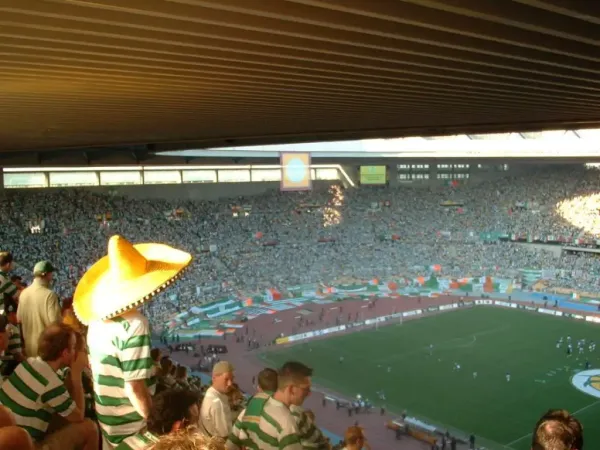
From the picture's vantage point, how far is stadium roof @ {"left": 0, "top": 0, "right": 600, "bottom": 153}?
12.7 ft

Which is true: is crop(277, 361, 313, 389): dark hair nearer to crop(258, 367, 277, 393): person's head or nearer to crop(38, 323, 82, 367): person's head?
crop(258, 367, 277, 393): person's head

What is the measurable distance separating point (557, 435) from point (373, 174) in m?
45.2

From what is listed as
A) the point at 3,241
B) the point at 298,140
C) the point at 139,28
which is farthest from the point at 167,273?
the point at 3,241

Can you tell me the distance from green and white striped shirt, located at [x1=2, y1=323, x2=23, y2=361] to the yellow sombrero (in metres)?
2.32

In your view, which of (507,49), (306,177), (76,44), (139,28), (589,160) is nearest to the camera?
(139,28)

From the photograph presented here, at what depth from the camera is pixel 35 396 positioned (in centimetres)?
341

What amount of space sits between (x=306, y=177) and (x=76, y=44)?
33579 millimetres

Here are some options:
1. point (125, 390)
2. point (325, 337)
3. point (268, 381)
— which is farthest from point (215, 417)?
point (325, 337)

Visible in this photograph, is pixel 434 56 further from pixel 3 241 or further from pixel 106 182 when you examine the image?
pixel 106 182

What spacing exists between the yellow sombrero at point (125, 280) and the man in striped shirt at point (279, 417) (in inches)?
36.6

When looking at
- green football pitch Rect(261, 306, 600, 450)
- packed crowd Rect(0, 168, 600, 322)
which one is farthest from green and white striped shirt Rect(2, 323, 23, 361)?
packed crowd Rect(0, 168, 600, 322)

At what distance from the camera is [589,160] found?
41.6 metres

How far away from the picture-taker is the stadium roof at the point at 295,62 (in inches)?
153

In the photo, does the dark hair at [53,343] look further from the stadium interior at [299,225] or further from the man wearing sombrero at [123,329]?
the man wearing sombrero at [123,329]
